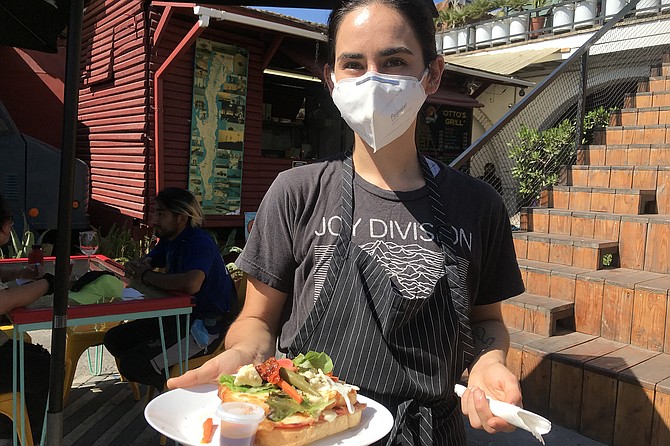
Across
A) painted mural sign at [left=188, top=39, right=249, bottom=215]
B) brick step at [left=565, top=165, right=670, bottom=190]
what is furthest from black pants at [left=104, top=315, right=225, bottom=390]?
painted mural sign at [left=188, top=39, right=249, bottom=215]

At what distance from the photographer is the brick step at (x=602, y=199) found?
14.6ft

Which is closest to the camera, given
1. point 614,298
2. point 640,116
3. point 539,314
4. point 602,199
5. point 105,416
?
point 614,298

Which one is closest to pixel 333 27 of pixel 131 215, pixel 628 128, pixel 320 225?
pixel 320 225

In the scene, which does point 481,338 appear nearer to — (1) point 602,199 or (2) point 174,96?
(1) point 602,199

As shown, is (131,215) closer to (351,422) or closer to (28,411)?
(28,411)

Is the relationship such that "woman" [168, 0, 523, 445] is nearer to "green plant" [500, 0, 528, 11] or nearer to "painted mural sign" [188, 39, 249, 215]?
"painted mural sign" [188, 39, 249, 215]

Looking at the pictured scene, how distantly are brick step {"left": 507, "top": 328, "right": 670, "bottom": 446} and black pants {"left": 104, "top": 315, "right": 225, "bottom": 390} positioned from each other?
215 centimetres

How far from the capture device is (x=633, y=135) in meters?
5.36

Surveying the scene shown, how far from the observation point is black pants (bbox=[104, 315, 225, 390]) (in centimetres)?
355

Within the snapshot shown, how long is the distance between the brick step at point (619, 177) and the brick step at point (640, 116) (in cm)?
94

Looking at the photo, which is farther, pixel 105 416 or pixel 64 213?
pixel 105 416

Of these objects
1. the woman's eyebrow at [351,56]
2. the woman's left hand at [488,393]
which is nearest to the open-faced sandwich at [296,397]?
the woman's left hand at [488,393]

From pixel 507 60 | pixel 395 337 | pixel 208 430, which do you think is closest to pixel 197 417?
pixel 208 430

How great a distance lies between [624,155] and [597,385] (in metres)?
2.88
